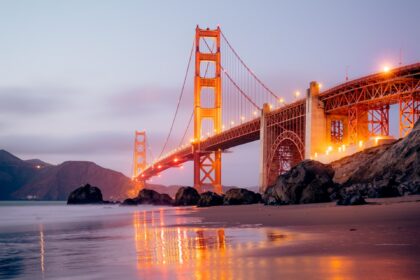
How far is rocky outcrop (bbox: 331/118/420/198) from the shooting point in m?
26.9

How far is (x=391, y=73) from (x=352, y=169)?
8.42 meters

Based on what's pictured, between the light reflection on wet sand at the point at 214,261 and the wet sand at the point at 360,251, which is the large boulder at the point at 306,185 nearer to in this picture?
the wet sand at the point at 360,251

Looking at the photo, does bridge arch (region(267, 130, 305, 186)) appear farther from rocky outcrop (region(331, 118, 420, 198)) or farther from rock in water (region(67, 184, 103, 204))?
rock in water (region(67, 184, 103, 204))

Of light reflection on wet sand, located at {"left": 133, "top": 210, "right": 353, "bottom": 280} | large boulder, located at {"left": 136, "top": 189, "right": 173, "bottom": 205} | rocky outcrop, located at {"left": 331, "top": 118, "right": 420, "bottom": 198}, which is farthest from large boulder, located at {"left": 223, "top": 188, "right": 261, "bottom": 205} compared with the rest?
light reflection on wet sand, located at {"left": 133, "top": 210, "right": 353, "bottom": 280}

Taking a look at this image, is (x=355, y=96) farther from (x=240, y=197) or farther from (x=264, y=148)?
(x=264, y=148)

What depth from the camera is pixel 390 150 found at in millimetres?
35750

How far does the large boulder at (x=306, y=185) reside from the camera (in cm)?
3050

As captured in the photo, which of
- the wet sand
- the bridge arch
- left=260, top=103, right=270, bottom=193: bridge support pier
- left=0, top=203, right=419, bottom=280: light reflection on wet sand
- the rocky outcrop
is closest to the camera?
the wet sand

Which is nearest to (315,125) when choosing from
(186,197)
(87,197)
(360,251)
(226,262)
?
(186,197)

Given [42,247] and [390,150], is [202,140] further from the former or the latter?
[42,247]

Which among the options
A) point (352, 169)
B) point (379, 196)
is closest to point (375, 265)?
point (379, 196)

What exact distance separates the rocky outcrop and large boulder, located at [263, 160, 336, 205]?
1.06 m

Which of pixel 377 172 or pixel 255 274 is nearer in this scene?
pixel 255 274

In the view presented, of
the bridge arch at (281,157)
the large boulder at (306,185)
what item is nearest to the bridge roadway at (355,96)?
the bridge arch at (281,157)
